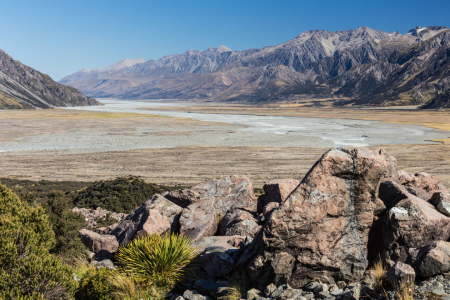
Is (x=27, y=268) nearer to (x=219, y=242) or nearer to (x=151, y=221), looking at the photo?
(x=151, y=221)

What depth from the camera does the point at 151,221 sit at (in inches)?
435

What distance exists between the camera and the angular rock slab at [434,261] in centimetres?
618

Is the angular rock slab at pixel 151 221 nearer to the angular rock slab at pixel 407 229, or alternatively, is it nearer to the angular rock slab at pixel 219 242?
the angular rock slab at pixel 219 242

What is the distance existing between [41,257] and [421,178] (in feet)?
44.9

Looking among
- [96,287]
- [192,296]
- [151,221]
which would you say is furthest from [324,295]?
[151,221]

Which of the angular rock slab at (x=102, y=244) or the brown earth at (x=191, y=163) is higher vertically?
the angular rock slab at (x=102, y=244)

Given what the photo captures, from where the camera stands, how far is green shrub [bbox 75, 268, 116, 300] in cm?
764

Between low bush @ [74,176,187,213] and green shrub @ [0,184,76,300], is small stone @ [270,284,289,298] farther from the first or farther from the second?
low bush @ [74,176,187,213]

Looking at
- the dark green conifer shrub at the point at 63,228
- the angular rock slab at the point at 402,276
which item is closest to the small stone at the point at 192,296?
the angular rock slab at the point at 402,276

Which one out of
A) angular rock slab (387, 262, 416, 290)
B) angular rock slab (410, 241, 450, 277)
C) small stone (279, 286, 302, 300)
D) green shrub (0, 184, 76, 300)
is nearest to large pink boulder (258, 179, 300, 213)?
small stone (279, 286, 302, 300)

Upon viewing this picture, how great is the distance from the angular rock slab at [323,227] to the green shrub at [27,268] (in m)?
4.09

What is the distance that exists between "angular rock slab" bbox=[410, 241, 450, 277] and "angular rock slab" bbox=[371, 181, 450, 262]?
34.8 inches

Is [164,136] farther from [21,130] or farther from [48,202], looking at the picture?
[48,202]

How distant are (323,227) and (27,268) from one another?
6295 millimetres
